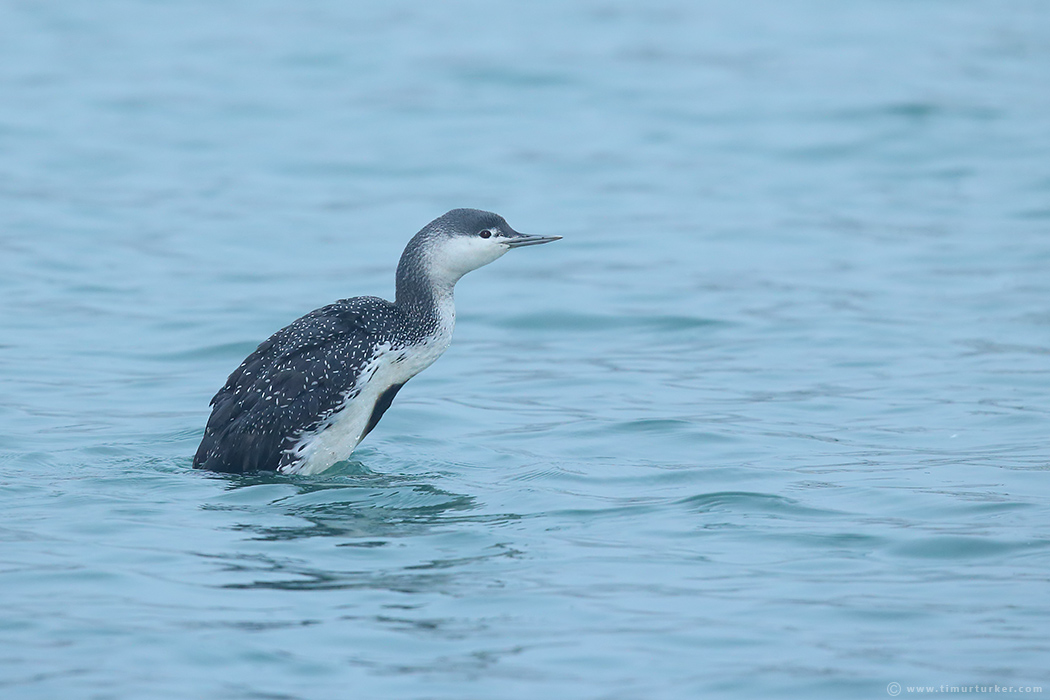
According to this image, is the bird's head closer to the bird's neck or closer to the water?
the bird's neck

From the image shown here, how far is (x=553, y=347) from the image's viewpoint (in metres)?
11.0

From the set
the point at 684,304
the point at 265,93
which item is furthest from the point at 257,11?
the point at 684,304

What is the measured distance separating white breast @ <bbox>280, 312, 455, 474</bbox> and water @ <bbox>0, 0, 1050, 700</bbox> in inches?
6.2

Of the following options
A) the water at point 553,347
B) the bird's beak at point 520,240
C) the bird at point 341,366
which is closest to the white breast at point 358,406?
the bird at point 341,366

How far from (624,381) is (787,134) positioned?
8.03 m

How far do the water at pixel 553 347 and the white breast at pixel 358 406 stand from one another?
16 cm

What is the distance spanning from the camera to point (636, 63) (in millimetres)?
20625

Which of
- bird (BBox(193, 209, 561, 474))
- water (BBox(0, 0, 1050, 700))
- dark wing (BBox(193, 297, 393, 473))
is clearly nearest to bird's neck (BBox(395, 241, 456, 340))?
bird (BBox(193, 209, 561, 474))

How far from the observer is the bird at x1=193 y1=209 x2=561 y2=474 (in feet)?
25.1

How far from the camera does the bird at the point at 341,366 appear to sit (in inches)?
301

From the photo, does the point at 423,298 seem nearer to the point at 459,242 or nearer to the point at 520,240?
the point at 459,242

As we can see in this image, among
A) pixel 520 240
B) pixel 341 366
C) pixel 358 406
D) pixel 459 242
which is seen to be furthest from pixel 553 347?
pixel 341 366

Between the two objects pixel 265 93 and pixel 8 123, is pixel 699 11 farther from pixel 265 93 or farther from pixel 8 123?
pixel 8 123

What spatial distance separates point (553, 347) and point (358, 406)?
3.36 metres
